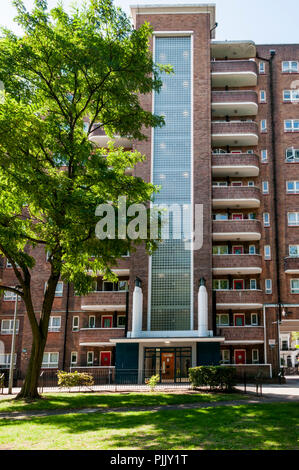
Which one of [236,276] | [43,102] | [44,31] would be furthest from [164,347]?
[44,31]

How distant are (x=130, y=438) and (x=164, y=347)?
27.2 meters

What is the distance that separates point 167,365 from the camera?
3688cm

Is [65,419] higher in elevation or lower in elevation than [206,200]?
lower

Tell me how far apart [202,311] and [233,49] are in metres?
26.7

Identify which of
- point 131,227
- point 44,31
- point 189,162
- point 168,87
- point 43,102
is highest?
point 168,87

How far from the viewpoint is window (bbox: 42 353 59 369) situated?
40.4m

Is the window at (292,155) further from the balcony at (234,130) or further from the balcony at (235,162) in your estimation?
the balcony at (235,162)

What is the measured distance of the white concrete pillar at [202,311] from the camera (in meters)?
36.3

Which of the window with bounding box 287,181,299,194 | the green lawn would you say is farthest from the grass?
the window with bounding box 287,181,299,194

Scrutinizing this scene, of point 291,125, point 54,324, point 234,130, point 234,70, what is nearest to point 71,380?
point 54,324

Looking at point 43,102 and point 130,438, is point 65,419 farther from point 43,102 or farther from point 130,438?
point 43,102

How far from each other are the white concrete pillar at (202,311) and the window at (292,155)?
611 inches

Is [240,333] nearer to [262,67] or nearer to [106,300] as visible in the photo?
[106,300]

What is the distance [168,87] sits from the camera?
1681 inches
